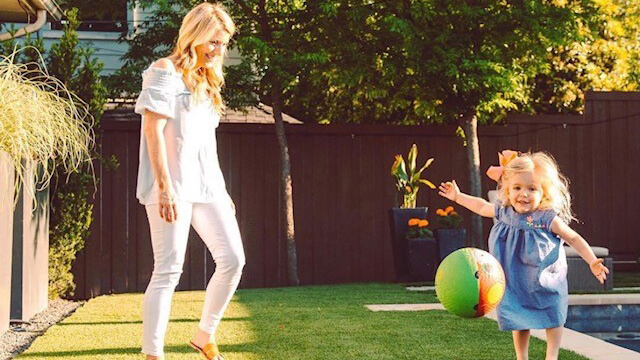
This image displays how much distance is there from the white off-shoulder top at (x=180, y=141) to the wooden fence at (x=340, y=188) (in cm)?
619

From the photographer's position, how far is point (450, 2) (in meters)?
10.8

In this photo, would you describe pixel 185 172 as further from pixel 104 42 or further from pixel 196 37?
pixel 104 42

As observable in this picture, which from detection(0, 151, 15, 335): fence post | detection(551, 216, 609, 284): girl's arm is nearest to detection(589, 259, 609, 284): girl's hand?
detection(551, 216, 609, 284): girl's arm

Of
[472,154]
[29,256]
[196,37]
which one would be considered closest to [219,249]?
[196,37]

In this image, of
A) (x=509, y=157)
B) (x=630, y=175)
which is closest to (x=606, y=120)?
(x=630, y=175)

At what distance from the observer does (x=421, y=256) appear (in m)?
10.7

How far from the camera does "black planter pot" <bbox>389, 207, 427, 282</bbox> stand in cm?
1088

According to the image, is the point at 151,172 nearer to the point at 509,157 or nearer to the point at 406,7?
the point at 509,157

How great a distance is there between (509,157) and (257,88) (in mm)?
6320

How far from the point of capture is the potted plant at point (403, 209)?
10.9m

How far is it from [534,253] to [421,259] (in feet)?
18.9

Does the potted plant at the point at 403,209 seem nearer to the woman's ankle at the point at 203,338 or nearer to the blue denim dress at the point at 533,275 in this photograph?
the blue denim dress at the point at 533,275

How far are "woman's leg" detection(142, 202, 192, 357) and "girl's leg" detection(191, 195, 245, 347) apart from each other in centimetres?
25

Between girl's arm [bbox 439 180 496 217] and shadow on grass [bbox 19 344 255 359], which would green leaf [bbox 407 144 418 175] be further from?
girl's arm [bbox 439 180 496 217]
